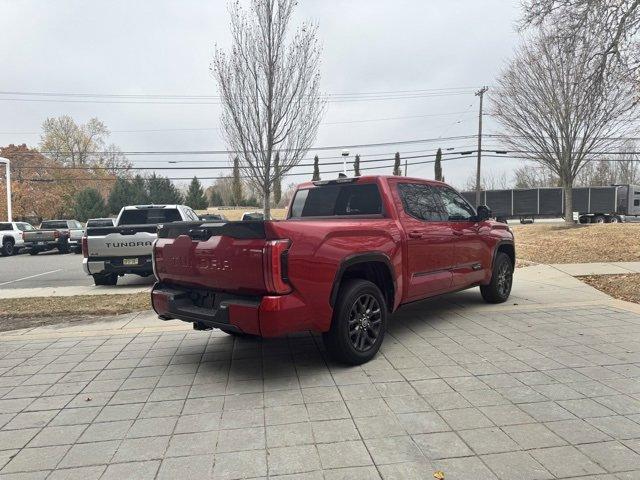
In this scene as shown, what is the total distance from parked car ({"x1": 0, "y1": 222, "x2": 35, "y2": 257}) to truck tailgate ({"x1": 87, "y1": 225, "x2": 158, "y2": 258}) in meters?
15.9

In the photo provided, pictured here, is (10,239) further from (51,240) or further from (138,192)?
(138,192)

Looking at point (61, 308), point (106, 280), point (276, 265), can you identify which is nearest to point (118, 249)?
point (106, 280)

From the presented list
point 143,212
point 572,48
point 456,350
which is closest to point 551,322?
point 456,350

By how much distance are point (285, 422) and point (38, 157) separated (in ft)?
188

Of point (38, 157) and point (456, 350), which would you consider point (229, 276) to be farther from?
point (38, 157)

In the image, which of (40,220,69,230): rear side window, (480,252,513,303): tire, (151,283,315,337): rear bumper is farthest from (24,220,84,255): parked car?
(480,252,513,303): tire

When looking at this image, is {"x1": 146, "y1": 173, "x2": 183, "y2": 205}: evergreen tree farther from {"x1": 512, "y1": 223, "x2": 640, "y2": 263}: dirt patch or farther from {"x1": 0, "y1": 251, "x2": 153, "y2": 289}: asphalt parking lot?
{"x1": 512, "y1": 223, "x2": 640, "y2": 263}: dirt patch

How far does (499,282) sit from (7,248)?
23998 millimetres

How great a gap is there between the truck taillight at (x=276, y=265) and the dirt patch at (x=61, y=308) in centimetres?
461

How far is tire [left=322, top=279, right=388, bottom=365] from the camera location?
13.7 feet

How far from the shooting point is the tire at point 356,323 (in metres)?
4.18

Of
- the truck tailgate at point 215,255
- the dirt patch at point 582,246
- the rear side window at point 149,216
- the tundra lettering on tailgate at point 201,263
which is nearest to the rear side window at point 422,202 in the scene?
the truck tailgate at point 215,255

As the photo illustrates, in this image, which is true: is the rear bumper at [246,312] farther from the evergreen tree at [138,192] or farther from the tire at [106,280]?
the evergreen tree at [138,192]

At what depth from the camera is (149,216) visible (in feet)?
38.9
